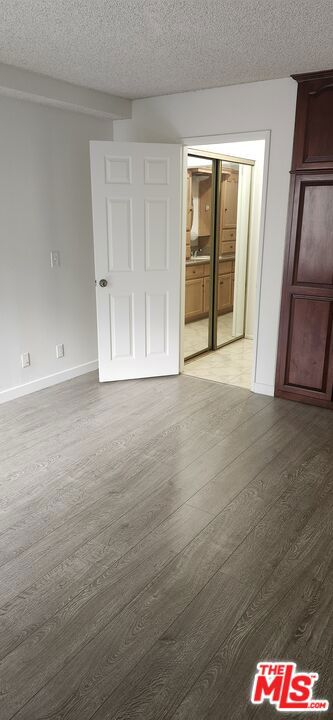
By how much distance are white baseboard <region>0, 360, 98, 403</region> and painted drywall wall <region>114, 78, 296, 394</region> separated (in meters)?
1.67

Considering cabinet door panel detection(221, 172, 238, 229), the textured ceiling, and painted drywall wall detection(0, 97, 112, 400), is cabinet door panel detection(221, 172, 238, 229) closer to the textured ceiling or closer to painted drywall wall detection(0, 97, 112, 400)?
painted drywall wall detection(0, 97, 112, 400)

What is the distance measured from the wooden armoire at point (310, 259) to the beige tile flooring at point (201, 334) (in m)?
1.61

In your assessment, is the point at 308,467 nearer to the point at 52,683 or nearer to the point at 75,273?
the point at 52,683

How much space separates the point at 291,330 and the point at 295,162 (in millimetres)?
1266

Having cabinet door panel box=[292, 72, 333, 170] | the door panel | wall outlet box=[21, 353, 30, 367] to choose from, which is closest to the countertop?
the door panel

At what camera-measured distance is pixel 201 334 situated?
6.20 m

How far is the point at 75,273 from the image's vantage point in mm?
4594

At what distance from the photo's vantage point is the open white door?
4.15 meters

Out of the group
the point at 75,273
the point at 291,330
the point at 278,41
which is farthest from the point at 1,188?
the point at 291,330

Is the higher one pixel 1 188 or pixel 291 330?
pixel 1 188

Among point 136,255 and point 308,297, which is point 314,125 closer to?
point 308,297

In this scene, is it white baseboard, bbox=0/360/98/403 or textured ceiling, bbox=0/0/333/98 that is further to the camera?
white baseboard, bbox=0/360/98/403

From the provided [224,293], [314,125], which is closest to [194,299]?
[224,293]

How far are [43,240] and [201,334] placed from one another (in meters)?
2.56
